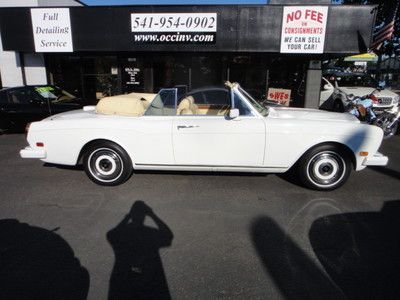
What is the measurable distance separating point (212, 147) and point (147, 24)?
289 inches

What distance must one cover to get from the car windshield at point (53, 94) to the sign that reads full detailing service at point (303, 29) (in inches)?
269

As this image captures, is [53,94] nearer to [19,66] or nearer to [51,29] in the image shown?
[51,29]

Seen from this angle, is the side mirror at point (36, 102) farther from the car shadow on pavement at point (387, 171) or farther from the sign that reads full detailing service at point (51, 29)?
the car shadow on pavement at point (387, 171)

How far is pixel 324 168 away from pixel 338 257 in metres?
1.77

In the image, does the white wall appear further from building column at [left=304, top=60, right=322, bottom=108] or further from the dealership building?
building column at [left=304, top=60, right=322, bottom=108]

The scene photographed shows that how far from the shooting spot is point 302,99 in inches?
463

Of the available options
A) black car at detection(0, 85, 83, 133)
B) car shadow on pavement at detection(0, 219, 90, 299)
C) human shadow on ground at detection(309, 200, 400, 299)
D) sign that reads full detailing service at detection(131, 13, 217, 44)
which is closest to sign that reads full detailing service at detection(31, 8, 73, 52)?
sign that reads full detailing service at detection(131, 13, 217, 44)

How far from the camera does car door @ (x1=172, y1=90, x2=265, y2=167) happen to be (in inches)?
173

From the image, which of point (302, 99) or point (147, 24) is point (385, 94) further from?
point (147, 24)

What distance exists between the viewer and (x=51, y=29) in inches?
419

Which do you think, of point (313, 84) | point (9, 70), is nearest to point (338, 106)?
point (313, 84)

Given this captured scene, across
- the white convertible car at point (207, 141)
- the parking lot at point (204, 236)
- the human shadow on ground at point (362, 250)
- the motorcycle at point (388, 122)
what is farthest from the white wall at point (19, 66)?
the human shadow on ground at point (362, 250)

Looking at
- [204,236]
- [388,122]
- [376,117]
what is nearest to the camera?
[204,236]

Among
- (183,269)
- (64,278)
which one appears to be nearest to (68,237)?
(64,278)
